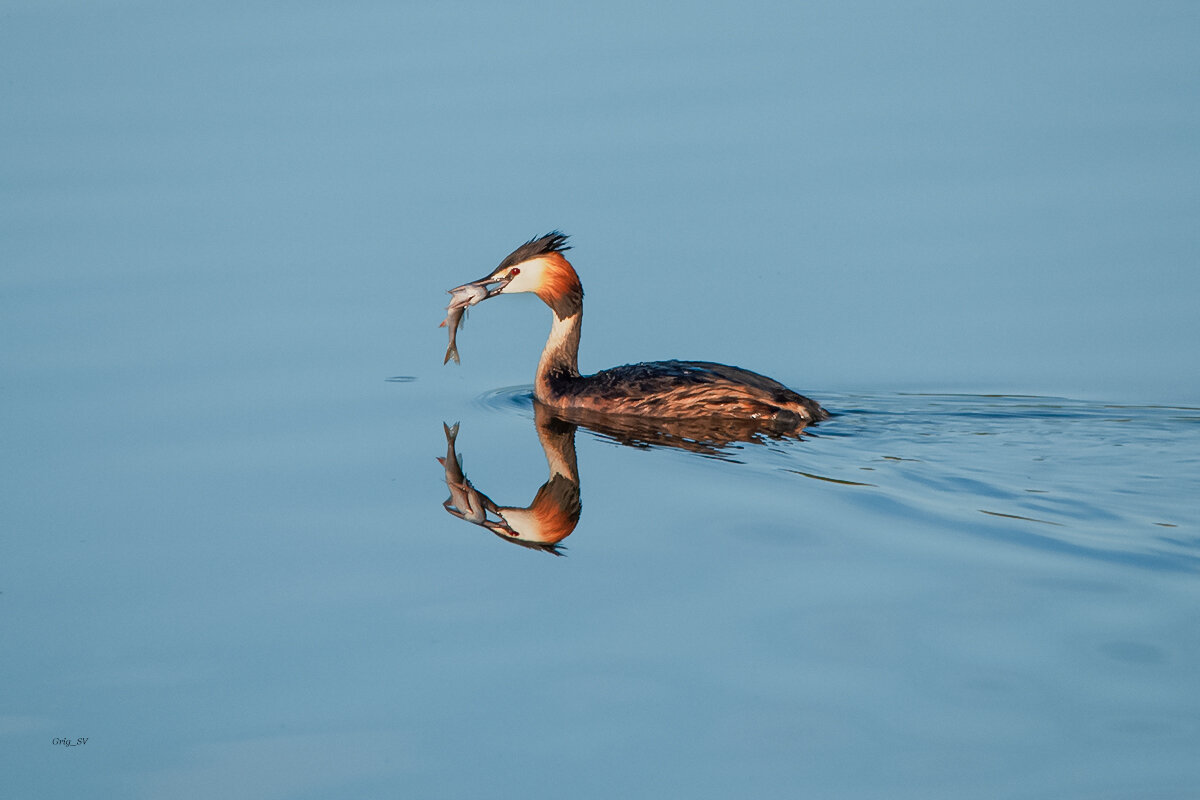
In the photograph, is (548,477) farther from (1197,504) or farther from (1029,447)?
(1197,504)

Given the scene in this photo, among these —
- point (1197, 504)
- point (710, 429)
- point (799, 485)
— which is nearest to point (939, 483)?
point (799, 485)

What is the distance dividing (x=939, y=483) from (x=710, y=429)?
6.62ft

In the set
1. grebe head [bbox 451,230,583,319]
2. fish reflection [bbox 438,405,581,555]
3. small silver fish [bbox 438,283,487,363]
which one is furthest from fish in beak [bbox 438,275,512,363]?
fish reflection [bbox 438,405,581,555]

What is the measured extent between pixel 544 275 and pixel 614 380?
1381 mm

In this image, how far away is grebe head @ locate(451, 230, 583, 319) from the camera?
11234 mm

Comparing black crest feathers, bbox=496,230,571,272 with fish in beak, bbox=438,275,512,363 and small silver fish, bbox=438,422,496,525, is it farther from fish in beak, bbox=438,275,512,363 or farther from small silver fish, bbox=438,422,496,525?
small silver fish, bbox=438,422,496,525

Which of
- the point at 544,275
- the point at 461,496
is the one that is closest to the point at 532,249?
the point at 544,275

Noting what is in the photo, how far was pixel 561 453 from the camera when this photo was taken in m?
9.59

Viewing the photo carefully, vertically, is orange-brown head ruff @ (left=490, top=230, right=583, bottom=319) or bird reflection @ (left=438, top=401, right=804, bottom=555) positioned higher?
orange-brown head ruff @ (left=490, top=230, right=583, bottom=319)

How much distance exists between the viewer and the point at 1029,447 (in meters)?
9.03

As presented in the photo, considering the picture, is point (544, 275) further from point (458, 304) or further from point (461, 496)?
point (461, 496)

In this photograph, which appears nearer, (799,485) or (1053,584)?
(1053,584)

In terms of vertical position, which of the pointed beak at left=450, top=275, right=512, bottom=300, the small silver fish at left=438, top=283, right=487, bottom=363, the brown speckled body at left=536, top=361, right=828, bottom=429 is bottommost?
the brown speckled body at left=536, top=361, right=828, bottom=429

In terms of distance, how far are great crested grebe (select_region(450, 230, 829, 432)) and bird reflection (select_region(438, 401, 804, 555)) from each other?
0.25ft
